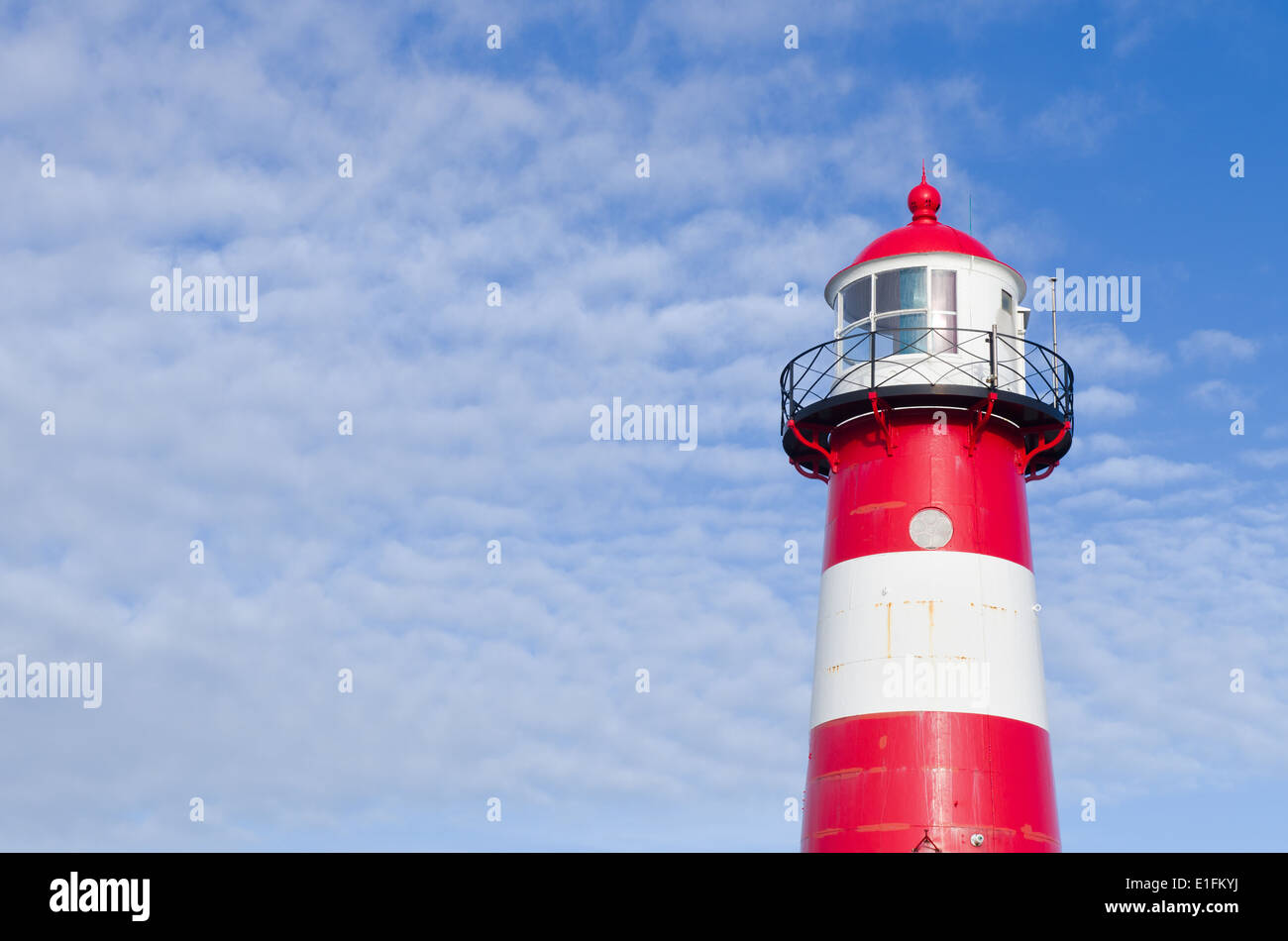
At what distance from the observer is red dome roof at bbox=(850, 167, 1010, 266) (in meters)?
28.7

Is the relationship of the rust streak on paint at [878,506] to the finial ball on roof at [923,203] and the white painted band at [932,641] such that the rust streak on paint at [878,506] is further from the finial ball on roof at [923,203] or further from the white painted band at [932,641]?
the finial ball on roof at [923,203]

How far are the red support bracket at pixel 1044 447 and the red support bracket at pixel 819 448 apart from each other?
11.0 ft

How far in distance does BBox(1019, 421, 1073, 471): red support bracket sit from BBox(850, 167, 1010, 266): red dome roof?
3.35 metres

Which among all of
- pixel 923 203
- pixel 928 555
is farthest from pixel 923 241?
pixel 928 555

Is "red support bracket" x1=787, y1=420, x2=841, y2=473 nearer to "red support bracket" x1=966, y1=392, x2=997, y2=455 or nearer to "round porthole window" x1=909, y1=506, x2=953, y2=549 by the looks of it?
"round porthole window" x1=909, y1=506, x2=953, y2=549

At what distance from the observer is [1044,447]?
28.5 m

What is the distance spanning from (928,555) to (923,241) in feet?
19.5

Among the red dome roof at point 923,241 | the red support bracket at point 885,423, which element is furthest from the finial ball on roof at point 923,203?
the red support bracket at point 885,423

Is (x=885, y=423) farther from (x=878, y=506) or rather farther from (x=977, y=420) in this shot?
(x=977, y=420)

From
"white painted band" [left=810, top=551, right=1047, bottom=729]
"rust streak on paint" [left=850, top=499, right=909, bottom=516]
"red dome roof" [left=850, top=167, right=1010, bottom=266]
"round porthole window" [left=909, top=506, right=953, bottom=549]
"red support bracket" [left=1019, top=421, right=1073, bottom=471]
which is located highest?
"red dome roof" [left=850, top=167, right=1010, bottom=266]

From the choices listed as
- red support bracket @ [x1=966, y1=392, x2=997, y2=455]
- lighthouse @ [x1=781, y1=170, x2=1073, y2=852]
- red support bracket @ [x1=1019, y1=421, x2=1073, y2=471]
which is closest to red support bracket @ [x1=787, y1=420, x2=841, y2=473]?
lighthouse @ [x1=781, y1=170, x2=1073, y2=852]

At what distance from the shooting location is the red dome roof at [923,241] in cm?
2873
